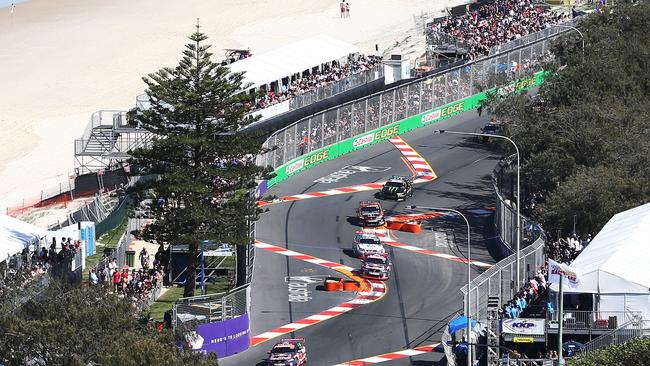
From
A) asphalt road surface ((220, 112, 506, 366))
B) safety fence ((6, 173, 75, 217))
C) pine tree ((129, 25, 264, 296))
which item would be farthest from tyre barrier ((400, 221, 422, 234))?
safety fence ((6, 173, 75, 217))

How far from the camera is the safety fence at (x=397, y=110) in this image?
266ft

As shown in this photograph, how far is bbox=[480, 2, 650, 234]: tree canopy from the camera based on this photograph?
66.0 metres

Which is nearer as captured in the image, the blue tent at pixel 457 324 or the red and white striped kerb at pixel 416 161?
the blue tent at pixel 457 324

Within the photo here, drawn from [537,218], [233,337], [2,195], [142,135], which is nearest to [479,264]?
[537,218]

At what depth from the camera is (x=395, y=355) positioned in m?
56.3

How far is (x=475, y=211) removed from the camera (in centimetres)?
7550

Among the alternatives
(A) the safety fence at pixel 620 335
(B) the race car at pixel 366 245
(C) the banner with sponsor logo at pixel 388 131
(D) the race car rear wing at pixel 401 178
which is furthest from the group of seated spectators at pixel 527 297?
(C) the banner with sponsor logo at pixel 388 131

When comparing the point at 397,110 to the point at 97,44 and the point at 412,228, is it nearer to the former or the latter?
the point at 412,228

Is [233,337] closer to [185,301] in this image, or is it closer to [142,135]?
[185,301]

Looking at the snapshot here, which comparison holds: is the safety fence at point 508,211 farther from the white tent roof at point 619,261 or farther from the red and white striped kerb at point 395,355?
the red and white striped kerb at point 395,355

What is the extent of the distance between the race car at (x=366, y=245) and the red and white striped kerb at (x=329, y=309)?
121 centimetres

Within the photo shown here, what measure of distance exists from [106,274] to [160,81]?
8.16m

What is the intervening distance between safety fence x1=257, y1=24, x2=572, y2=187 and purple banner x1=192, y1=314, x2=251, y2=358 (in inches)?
814

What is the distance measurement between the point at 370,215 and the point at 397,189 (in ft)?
15.4
